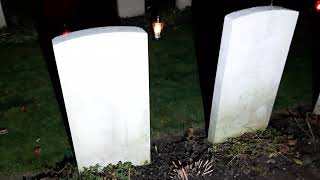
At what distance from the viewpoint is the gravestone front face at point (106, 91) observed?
371 cm

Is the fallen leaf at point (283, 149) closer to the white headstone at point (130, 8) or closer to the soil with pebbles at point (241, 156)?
the soil with pebbles at point (241, 156)

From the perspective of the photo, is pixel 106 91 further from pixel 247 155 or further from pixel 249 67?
pixel 247 155

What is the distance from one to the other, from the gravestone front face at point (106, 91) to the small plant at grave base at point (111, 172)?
0.29 ft

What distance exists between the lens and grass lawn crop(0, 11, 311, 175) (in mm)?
5438

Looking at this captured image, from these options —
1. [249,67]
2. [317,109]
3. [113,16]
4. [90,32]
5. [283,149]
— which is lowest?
[283,149]

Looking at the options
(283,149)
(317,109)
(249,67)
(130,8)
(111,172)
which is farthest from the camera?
(130,8)

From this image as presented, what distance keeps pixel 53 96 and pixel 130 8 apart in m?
3.76

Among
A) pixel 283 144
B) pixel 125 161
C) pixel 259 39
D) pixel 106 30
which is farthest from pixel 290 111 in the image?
pixel 106 30

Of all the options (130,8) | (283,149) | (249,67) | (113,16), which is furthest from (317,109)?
(113,16)

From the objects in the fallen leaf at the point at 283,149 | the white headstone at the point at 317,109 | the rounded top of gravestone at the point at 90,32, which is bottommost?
the fallen leaf at the point at 283,149

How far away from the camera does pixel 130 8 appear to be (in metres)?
9.16

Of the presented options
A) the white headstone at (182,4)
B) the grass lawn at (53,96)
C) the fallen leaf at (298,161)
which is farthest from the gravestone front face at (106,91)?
the white headstone at (182,4)

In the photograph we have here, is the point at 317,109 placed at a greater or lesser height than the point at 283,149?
greater

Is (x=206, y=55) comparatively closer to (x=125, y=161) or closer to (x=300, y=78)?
(x=300, y=78)
